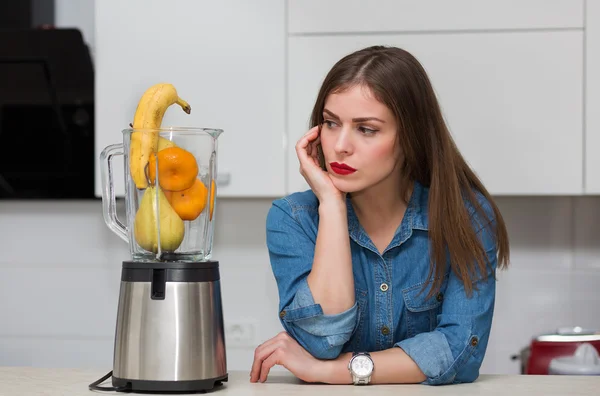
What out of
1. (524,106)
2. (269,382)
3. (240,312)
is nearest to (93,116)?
(240,312)

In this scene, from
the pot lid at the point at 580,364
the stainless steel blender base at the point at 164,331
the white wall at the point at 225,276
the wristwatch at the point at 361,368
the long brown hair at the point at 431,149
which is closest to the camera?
the stainless steel blender base at the point at 164,331

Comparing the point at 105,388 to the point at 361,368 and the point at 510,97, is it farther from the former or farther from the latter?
the point at 510,97

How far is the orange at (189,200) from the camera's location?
1029mm

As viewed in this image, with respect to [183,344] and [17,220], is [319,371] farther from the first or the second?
[17,220]

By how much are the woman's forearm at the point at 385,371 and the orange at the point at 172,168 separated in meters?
0.35

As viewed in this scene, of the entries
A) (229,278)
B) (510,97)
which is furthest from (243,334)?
(510,97)

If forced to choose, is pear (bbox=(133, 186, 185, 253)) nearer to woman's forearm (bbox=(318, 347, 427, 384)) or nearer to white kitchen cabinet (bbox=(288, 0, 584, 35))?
woman's forearm (bbox=(318, 347, 427, 384))

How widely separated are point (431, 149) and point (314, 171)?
19cm

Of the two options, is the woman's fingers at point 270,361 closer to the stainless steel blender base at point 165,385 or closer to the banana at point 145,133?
the stainless steel blender base at point 165,385

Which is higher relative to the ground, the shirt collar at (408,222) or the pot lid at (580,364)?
the shirt collar at (408,222)

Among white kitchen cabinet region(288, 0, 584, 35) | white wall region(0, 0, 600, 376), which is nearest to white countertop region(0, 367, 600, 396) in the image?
white kitchen cabinet region(288, 0, 584, 35)

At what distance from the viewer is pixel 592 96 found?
194 cm

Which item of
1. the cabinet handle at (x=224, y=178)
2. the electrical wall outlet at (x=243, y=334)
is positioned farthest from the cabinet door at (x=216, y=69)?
the electrical wall outlet at (x=243, y=334)

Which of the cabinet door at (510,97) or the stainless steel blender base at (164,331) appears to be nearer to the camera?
the stainless steel blender base at (164,331)
